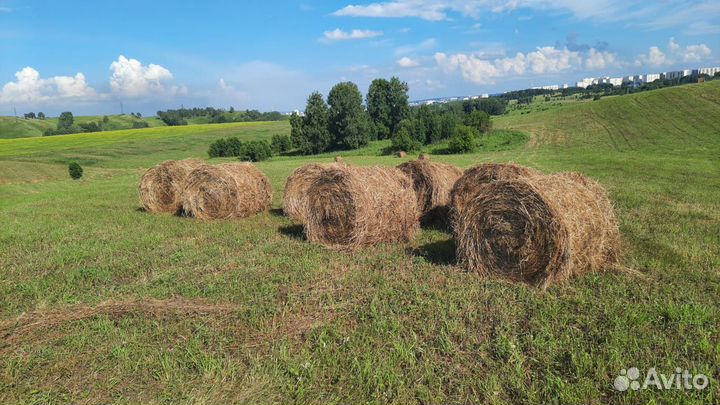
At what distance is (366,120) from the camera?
2447 inches

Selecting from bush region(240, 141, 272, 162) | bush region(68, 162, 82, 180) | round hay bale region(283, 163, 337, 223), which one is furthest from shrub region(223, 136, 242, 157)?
round hay bale region(283, 163, 337, 223)

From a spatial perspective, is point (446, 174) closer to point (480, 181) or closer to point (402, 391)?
point (480, 181)

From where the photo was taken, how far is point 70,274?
23.5 ft

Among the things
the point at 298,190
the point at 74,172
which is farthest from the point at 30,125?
the point at 298,190

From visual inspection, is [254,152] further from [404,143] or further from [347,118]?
[404,143]

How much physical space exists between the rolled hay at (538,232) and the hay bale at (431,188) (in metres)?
3.71

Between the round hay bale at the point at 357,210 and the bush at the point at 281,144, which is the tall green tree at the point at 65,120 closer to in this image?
the bush at the point at 281,144

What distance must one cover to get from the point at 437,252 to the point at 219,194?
277 inches

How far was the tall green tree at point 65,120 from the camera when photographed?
9868cm

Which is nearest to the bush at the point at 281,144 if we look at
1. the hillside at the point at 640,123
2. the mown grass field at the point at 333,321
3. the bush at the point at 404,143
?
the bush at the point at 404,143

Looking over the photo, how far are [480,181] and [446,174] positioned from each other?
6.96 feet

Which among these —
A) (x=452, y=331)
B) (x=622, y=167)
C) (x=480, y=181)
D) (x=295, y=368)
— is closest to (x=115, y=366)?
(x=295, y=368)

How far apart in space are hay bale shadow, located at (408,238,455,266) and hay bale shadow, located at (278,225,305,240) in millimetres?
2832

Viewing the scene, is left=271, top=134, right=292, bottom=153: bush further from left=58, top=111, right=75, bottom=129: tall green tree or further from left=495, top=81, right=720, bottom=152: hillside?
left=58, top=111, right=75, bottom=129: tall green tree
